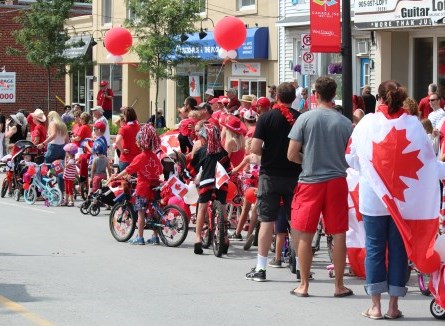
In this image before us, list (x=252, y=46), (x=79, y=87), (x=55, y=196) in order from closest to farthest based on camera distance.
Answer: (x=55, y=196) < (x=252, y=46) < (x=79, y=87)

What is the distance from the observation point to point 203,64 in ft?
109

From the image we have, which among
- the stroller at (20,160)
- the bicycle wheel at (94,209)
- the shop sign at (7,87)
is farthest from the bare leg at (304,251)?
the shop sign at (7,87)

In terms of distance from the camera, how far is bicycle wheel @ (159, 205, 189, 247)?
13.7 metres

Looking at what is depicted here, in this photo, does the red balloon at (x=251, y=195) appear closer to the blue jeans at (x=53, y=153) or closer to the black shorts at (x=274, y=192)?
the black shorts at (x=274, y=192)

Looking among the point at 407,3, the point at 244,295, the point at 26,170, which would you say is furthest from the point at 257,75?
the point at 244,295

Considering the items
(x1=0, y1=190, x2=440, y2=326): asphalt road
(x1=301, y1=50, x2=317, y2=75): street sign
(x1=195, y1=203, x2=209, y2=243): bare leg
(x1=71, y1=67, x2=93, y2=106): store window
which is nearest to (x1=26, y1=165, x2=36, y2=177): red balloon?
(x1=0, y1=190, x2=440, y2=326): asphalt road

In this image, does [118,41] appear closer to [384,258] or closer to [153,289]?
[153,289]

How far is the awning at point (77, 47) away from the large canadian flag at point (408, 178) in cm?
3271

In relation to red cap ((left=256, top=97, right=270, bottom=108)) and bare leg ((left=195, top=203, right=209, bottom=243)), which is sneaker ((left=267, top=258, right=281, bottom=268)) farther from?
red cap ((left=256, top=97, right=270, bottom=108))

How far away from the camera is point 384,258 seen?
901 centimetres

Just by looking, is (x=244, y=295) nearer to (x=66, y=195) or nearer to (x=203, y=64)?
(x=66, y=195)

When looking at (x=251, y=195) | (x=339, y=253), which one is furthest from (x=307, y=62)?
(x=339, y=253)

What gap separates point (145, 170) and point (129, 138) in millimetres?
2455

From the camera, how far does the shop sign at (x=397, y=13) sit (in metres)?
23.9
